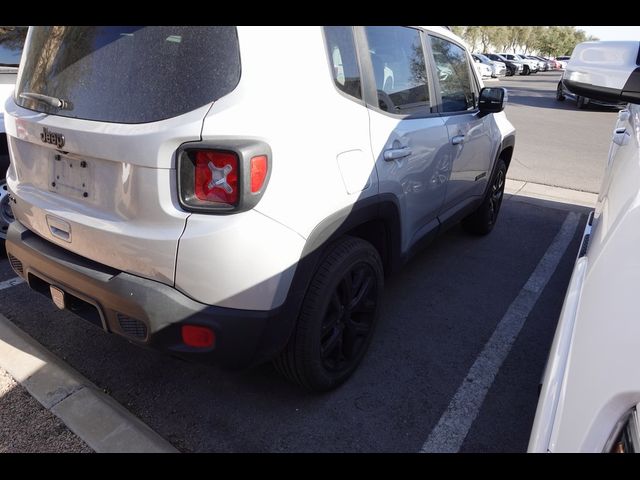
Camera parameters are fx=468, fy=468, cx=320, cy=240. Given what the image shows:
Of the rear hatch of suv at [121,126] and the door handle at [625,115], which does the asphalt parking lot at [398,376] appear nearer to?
the rear hatch of suv at [121,126]

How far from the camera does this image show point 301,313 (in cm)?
208

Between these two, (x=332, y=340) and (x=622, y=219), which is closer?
(x=622, y=219)

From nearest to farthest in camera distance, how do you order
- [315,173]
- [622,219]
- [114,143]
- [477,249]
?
[622,219]
[114,143]
[315,173]
[477,249]

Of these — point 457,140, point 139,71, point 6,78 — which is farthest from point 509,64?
point 139,71

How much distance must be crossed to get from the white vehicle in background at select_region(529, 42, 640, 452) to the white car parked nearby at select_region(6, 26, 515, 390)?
97 centimetres

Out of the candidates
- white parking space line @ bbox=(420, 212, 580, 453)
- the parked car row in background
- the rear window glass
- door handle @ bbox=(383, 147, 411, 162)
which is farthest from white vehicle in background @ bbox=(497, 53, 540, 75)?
the rear window glass

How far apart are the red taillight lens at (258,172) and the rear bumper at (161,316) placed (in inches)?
19.0

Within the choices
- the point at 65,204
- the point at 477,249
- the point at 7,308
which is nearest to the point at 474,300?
the point at 477,249

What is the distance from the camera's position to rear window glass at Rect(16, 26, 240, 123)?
5.55 ft

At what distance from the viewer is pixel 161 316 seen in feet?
5.82

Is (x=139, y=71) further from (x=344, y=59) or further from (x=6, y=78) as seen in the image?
(x=6, y=78)

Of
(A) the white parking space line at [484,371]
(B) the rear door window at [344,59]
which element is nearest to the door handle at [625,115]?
(A) the white parking space line at [484,371]

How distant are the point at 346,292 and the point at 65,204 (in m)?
1.34
